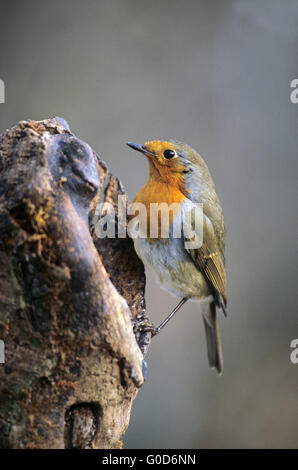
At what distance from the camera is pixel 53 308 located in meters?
0.99

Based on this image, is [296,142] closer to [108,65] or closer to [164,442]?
[108,65]

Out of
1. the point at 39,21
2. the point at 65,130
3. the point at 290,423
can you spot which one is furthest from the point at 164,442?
the point at 39,21

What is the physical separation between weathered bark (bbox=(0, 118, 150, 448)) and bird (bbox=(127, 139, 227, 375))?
1.88 ft

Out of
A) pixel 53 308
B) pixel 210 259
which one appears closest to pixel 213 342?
pixel 210 259

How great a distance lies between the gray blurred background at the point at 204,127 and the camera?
2877 millimetres

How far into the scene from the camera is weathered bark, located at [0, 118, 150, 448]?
3.19 ft

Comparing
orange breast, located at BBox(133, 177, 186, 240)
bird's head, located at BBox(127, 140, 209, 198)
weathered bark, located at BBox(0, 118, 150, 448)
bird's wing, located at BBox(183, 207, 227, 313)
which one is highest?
bird's head, located at BBox(127, 140, 209, 198)

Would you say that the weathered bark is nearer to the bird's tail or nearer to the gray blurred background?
the bird's tail

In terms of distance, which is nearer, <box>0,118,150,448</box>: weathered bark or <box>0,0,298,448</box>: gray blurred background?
<box>0,118,150,448</box>: weathered bark

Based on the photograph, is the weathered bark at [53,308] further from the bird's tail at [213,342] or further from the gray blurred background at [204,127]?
the gray blurred background at [204,127]

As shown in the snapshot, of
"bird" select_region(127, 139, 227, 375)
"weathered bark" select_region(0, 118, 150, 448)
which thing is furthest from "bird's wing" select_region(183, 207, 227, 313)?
"weathered bark" select_region(0, 118, 150, 448)

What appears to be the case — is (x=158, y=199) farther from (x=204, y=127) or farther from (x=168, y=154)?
(x=204, y=127)

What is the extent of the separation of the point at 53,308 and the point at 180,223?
787mm

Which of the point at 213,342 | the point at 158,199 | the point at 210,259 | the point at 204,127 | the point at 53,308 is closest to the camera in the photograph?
the point at 53,308
